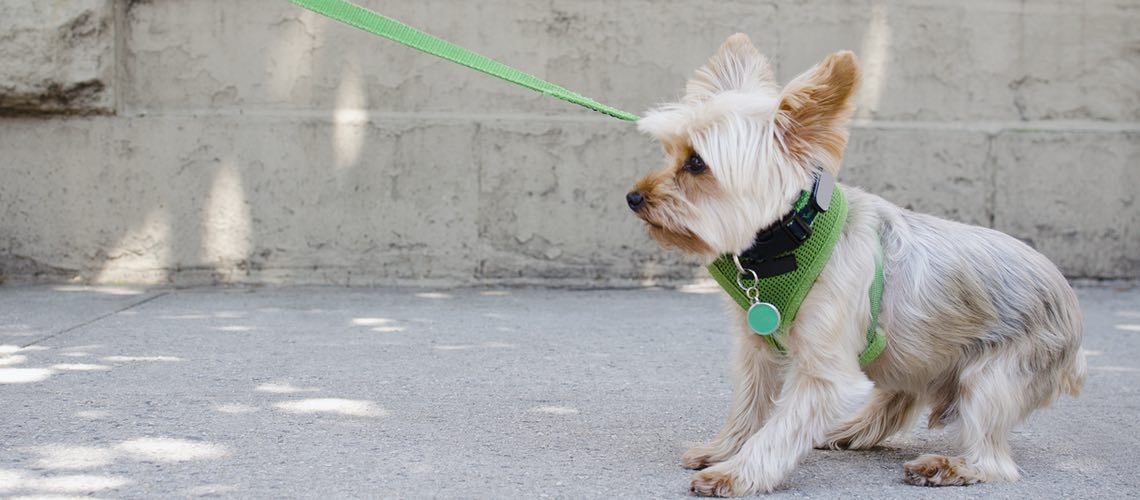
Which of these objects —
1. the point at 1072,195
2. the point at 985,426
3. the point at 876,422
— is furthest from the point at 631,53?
the point at 985,426

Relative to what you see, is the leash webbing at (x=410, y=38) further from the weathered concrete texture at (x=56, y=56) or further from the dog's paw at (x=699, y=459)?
the weathered concrete texture at (x=56, y=56)

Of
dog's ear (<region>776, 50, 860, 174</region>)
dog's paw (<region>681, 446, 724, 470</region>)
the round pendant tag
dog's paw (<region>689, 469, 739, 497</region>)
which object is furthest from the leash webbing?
dog's paw (<region>689, 469, 739, 497</region>)

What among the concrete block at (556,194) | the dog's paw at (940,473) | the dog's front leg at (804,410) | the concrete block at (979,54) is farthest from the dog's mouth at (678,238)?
the concrete block at (979,54)

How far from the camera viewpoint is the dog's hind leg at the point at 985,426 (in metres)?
3.68

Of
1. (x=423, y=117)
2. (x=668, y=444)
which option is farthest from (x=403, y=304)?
(x=668, y=444)

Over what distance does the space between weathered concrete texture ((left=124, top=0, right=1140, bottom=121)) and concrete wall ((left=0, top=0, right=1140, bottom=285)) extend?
0.01m

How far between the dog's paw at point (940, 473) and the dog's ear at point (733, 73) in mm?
1348

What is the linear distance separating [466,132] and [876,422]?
403 cm

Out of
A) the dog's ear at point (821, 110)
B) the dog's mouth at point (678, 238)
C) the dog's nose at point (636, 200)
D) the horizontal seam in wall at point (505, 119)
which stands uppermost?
the horizontal seam in wall at point (505, 119)

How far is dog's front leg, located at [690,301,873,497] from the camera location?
3451mm

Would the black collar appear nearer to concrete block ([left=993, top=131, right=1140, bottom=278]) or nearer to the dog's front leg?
the dog's front leg

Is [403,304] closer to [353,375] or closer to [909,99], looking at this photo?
A: [353,375]

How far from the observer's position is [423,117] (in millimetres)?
7441

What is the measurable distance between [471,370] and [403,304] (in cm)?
180
